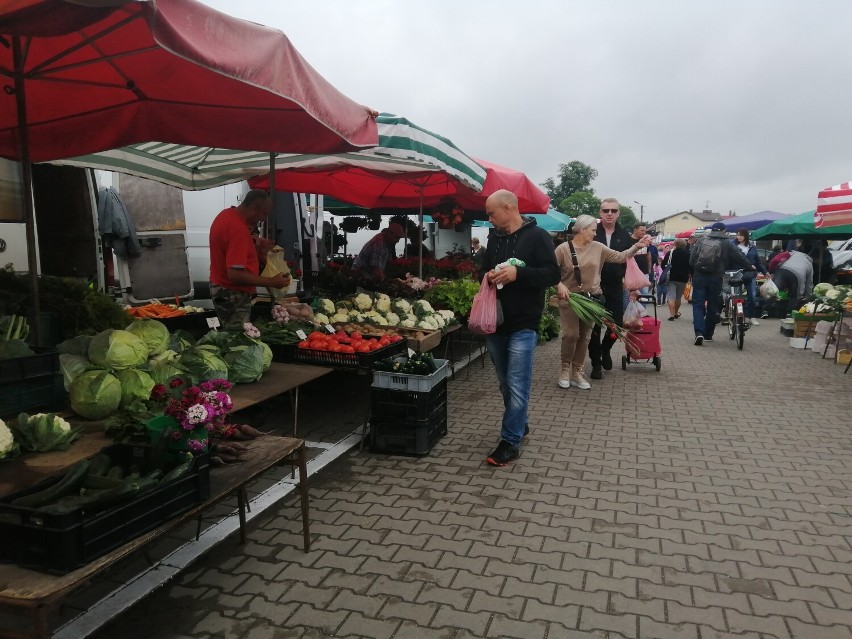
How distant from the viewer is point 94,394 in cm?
338

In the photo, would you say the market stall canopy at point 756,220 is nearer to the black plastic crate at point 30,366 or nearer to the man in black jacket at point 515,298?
the man in black jacket at point 515,298

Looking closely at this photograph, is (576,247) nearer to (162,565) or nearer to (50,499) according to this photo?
(162,565)

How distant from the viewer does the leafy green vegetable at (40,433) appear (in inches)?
117

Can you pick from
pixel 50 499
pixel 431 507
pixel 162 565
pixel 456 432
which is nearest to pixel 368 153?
pixel 456 432

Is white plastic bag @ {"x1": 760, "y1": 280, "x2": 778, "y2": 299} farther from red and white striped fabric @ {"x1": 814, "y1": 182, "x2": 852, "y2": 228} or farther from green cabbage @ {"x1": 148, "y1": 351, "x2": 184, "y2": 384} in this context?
green cabbage @ {"x1": 148, "y1": 351, "x2": 184, "y2": 384}

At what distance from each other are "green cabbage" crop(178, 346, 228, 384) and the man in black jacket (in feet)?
6.60

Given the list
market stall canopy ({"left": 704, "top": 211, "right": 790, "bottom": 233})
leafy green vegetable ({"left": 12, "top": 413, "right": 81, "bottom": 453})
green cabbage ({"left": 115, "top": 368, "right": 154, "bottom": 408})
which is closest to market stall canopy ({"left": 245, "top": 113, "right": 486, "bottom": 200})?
green cabbage ({"left": 115, "top": 368, "right": 154, "bottom": 408})

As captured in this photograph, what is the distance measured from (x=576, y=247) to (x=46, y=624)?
6.42 metres

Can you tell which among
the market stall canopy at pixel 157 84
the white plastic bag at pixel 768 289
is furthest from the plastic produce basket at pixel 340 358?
the white plastic bag at pixel 768 289

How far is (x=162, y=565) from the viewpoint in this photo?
10.9 feet

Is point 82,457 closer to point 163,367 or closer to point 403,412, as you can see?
point 163,367

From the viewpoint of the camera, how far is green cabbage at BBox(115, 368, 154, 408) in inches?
141

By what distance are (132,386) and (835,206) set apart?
36.0 feet

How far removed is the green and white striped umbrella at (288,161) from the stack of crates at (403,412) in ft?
7.35
